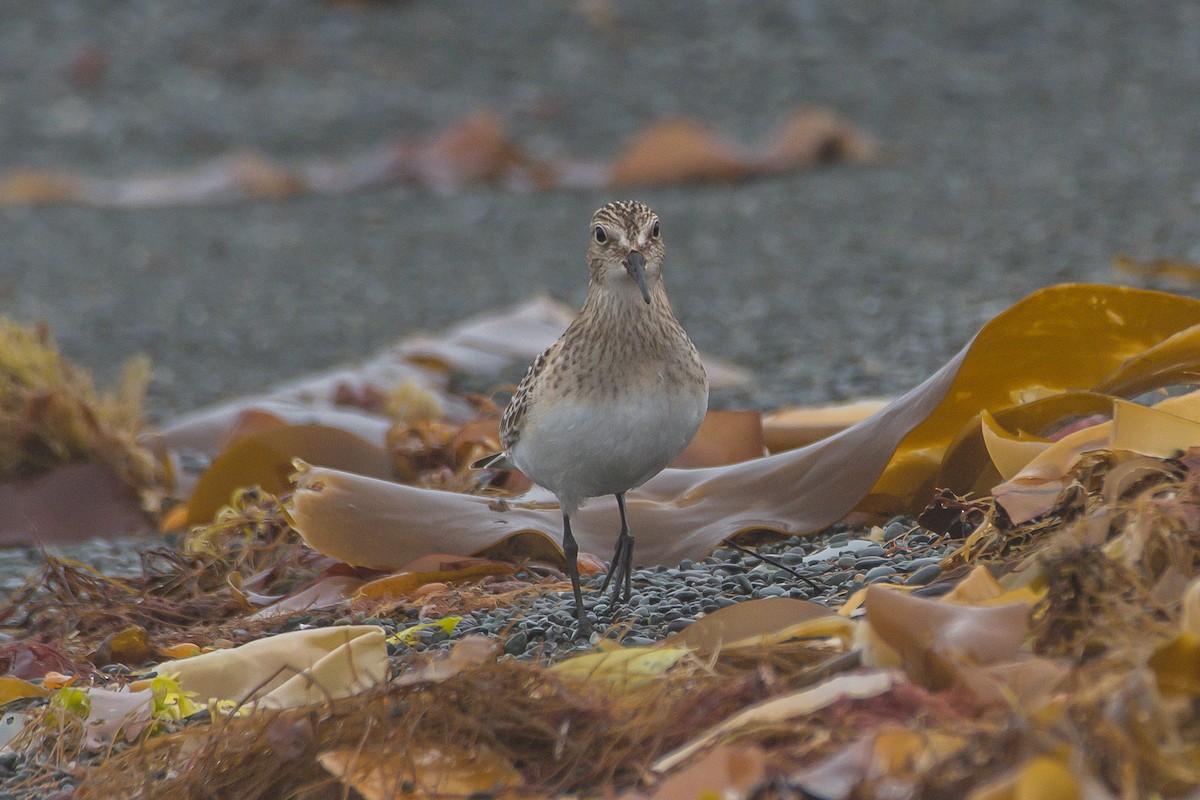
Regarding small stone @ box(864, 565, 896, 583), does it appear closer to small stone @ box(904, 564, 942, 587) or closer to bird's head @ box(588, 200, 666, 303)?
small stone @ box(904, 564, 942, 587)

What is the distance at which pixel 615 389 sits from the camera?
3.42 meters

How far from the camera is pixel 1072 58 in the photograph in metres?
13.3

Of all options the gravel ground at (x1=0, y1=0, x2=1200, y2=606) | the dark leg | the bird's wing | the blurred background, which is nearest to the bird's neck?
the bird's wing

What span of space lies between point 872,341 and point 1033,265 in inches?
55.9

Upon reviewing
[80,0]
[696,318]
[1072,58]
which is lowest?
[696,318]

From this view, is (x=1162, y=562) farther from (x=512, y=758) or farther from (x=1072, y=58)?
(x=1072, y=58)

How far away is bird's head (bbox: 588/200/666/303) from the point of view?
11.7 feet

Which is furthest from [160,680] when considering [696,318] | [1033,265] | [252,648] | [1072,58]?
[1072,58]

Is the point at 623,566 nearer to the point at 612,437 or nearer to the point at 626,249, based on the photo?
the point at 612,437

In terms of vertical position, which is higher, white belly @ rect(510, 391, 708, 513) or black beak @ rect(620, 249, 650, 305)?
black beak @ rect(620, 249, 650, 305)

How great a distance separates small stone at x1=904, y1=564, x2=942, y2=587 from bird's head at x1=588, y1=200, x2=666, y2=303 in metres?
0.91

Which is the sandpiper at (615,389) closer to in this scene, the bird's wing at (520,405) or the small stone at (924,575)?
the bird's wing at (520,405)

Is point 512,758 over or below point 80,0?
below

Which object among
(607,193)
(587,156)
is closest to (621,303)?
(607,193)
